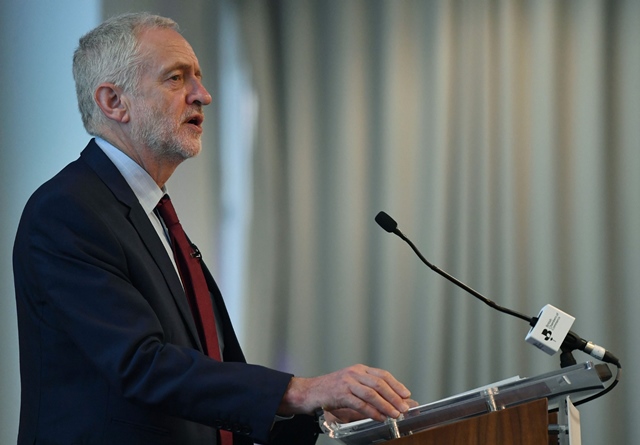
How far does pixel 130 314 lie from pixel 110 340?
59 mm

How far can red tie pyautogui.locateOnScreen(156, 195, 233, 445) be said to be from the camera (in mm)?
1838

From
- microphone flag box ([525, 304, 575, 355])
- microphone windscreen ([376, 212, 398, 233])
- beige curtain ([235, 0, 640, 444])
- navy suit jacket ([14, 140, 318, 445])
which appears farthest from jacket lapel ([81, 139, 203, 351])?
beige curtain ([235, 0, 640, 444])

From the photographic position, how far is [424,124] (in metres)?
3.59

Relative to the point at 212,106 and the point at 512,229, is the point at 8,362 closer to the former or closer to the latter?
the point at 212,106

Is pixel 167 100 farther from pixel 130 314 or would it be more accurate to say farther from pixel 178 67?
pixel 130 314

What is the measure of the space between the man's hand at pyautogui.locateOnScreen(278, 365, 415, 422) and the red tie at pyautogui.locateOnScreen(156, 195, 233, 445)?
39cm

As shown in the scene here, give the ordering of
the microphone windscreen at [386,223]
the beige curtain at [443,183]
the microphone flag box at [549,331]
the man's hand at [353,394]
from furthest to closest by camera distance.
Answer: the beige curtain at [443,183], the microphone windscreen at [386,223], the microphone flag box at [549,331], the man's hand at [353,394]

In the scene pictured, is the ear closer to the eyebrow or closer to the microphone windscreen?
the eyebrow

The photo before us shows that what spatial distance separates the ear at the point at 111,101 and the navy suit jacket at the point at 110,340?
0.21 m

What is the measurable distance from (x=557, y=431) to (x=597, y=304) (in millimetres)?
2041

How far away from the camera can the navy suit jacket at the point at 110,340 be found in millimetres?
1479

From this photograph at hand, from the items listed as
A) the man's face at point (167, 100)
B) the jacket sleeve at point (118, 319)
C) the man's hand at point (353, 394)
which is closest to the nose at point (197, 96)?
the man's face at point (167, 100)

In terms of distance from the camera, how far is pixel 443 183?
3543mm

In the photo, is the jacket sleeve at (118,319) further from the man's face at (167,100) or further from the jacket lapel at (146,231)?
the man's face at (167,100)
